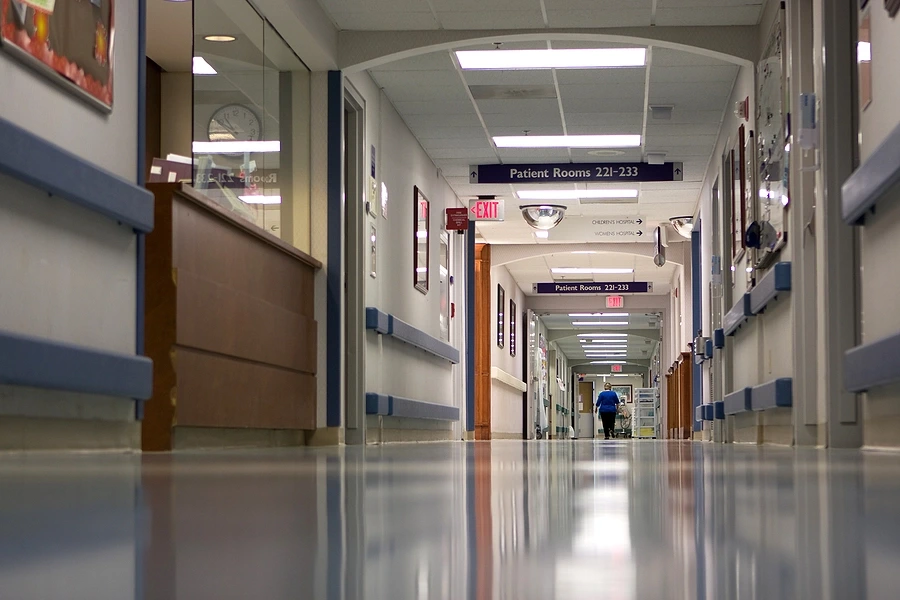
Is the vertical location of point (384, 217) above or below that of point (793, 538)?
above

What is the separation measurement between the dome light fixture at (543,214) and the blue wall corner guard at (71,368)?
11504mm

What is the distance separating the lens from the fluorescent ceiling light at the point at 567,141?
42.7 ft

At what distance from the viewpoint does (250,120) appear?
834 cm

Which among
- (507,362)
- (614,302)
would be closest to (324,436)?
(507,362)

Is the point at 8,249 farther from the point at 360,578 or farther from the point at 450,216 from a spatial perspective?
the point at 450,216

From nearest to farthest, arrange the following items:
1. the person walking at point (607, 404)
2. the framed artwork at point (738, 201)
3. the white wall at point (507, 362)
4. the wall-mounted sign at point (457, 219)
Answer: the framed artwork at point (738, 201) < the wall-mounted sign at point (457, 219) < the white wall at point (507, 362) < the person walking at point (607, 404)

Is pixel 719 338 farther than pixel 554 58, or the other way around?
pixel 719 338

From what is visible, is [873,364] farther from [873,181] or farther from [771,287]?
[771,287]

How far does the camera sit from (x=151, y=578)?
691 millimetres

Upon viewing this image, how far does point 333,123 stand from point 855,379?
5470mm

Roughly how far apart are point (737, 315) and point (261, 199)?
14.5 feet

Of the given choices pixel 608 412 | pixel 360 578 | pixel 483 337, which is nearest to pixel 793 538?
pixel 360 578

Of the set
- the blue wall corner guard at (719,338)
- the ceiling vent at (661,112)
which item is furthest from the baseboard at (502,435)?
the ceiling vent at (661,112)

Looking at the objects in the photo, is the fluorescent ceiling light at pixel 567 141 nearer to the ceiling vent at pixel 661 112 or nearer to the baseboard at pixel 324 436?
the ceiling vent at pixel 661 112
